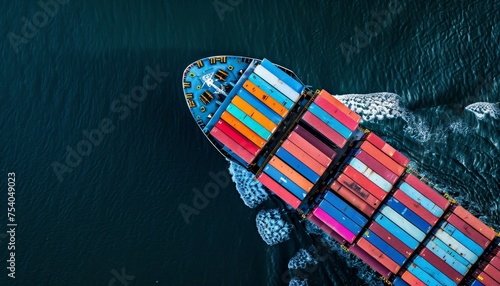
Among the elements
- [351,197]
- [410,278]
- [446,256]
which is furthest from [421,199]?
[410,278]

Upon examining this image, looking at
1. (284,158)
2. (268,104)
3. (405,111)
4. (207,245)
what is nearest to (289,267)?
(207,245)

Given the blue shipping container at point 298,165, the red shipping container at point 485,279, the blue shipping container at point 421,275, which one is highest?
the red shipping container at point 485,279

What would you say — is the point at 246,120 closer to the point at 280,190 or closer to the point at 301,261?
the point at 280,190

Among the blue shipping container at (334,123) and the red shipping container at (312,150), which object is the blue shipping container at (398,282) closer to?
the red shipping container at (312,150)

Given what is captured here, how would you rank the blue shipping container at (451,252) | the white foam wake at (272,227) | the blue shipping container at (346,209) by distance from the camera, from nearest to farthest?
the blue shipping container at (451,252) < the blue shipping container at (346,209) < the white foam wake at (272,227)

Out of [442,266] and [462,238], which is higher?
A: [462,238]

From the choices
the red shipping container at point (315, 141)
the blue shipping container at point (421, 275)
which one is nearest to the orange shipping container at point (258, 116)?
the red shipping container at point (315, 141)
